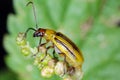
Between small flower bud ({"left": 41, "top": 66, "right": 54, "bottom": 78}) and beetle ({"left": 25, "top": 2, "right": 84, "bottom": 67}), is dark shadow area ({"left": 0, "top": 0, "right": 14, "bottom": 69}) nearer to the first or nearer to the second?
beetle ({"left": 25, "top": 2, "right": 84, "bottom": 67})

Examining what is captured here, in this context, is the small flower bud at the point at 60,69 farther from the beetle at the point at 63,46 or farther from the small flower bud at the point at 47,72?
the beetle at the point at 63,46

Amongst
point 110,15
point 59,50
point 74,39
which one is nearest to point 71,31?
point 74,39

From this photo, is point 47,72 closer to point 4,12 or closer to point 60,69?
point 60,69

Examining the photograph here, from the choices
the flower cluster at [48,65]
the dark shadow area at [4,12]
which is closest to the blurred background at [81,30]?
the dark shadow area at [4,12]

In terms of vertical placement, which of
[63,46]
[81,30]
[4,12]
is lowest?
[63,46]

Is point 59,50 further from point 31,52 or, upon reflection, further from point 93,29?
point 93,29

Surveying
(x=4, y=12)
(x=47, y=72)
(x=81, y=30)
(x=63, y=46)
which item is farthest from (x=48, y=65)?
(x=4, y=12)

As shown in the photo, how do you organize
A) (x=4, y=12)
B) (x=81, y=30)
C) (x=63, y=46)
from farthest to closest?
(x=4, y=12)
(x=81, y=30)
(x=63, y=46)
